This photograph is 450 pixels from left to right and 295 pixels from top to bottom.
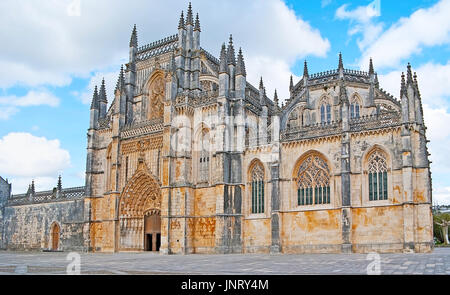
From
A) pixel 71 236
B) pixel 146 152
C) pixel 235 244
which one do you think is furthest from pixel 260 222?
pixel 71 236

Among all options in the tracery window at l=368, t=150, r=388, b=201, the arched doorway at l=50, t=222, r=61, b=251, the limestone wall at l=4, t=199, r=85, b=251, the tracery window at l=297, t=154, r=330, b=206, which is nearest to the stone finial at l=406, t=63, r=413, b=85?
the tracery window at l=368, t=150, r=388, b=201

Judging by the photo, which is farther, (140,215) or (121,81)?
(121,81)

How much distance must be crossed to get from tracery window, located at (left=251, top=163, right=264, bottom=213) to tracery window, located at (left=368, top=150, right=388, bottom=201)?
8074 millimetres

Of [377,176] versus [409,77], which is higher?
[409,77]

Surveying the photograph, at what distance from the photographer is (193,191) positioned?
34875 millimetres

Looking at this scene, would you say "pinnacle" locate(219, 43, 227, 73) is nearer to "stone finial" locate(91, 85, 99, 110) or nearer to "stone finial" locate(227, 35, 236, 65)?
"stone finial" locate(227, 35, 236, 65)

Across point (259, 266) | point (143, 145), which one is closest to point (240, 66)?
point (143, 145)

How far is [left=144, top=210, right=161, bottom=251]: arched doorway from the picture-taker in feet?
125

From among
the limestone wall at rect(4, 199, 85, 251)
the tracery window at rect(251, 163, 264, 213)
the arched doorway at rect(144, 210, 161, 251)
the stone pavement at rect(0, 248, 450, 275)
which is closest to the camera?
the stone pavement at rect(0, 248, 450, 275)

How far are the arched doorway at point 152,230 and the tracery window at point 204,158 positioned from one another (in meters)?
5.84

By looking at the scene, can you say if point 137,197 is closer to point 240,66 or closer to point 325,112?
point 240,66

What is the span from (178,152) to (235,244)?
8574mm

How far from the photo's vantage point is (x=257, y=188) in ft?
109

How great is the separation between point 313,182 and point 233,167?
6.29m
